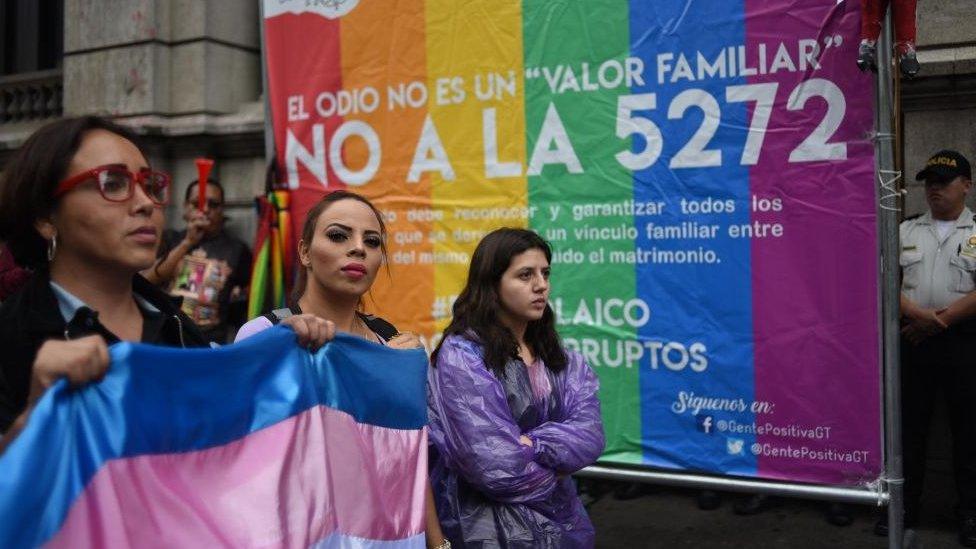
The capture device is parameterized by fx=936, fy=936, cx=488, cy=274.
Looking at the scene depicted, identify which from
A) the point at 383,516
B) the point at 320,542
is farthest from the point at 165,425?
the point at 383,516

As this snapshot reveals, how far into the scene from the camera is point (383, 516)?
256cm

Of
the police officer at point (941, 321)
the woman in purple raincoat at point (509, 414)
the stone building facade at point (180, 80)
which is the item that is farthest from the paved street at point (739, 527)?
the stone building facade at point (180, 80)

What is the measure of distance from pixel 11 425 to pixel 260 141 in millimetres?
6785

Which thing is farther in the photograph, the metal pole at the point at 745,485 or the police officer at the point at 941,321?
the police officer at the point at 941,321

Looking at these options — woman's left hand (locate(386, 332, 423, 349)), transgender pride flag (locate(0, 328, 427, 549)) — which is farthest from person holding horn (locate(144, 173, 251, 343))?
transgender pride flag (locate(0, 328, 427, 549))

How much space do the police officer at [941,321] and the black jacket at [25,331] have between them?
4471mm

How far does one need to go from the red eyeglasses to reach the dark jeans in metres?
4.49

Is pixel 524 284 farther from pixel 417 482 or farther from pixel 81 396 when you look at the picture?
pixel 81 396

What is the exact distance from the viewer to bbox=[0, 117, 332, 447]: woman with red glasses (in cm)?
184

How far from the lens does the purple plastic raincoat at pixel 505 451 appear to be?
10.5ft

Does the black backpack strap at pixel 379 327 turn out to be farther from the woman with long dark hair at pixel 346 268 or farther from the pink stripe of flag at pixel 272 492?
the pink stripe of flag at pixel 272 492

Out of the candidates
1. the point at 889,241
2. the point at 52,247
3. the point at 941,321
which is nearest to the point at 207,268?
the point at 889,241

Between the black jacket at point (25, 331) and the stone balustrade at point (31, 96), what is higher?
the stone balustrade at point (31, 96)

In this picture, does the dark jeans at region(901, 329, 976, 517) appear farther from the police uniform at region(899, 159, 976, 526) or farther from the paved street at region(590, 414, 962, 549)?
the paved street at region(590, 414, 962, 549)
